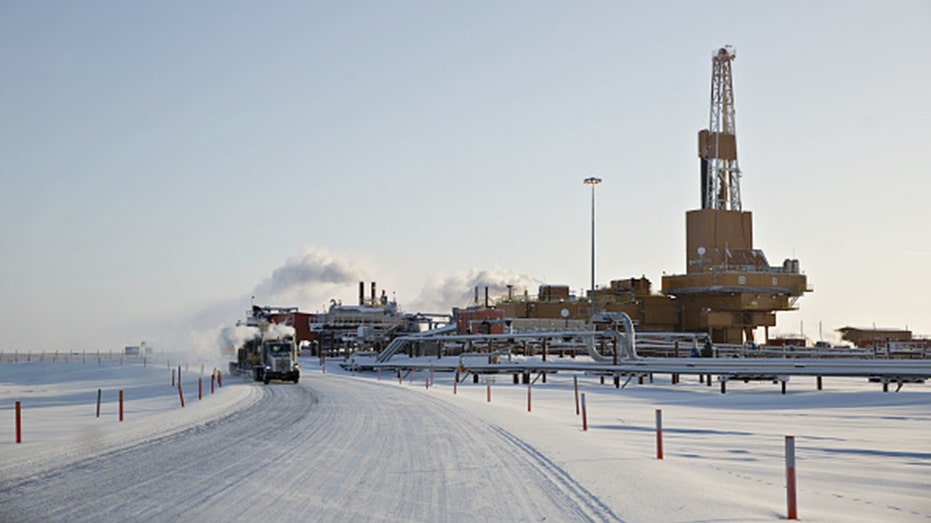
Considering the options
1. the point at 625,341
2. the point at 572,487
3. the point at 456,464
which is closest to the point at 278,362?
the point at 625,341

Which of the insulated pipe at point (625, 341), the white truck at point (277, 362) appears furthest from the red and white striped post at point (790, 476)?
the white truck at point (277, 362)

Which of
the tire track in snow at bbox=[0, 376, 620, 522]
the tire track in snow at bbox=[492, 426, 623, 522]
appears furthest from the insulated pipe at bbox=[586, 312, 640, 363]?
the tire track in snow at bbox=[492, 426, 623, 522]

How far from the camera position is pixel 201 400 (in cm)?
3309

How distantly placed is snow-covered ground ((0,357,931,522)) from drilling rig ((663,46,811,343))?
158ft

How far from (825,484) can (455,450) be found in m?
6.75

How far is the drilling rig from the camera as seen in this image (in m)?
77.4

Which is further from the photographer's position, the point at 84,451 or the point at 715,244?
the point at 715,244

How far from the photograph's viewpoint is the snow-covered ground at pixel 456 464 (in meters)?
11.0

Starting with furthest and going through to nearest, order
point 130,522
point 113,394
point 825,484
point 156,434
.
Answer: point 113,394 < point 156,434 < point 825,484 < point 130,522

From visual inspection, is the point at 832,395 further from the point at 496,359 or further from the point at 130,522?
the point at 130,522

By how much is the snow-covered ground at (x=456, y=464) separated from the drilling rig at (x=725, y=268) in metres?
48.3

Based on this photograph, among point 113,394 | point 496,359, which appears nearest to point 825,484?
point 113,394

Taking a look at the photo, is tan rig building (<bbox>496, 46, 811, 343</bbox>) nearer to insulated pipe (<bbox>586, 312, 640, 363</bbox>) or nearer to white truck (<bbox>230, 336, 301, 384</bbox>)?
insulated pipe (<bbox>586, 312, 640, 363</bbox>)

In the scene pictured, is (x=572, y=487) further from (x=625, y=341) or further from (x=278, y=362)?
(x=625, y=341)
